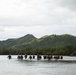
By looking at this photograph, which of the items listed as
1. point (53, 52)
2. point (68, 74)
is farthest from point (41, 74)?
point (53, 52)

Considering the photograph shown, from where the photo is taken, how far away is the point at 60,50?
200 meters

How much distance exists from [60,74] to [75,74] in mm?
2823

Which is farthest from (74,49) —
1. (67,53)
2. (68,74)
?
(68,74)

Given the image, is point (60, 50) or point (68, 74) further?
point (60, 50)

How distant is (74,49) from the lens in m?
198

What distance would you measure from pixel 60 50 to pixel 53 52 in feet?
17.3

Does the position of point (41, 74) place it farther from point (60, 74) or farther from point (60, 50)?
point (60, 50)

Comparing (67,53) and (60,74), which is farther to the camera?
(67,53)

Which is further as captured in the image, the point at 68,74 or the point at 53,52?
the point at 53,52

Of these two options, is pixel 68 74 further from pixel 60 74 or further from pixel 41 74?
pixel 41 74

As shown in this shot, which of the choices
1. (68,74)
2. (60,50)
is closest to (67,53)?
(60,50)

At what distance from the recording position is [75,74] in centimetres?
5312

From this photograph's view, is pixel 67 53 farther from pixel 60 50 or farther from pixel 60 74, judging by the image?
pixel 60 74

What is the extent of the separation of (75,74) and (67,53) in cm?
14696
